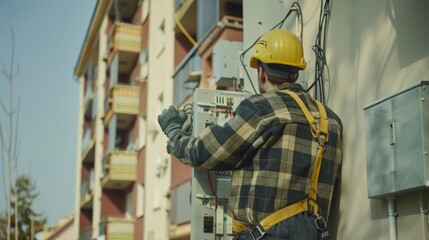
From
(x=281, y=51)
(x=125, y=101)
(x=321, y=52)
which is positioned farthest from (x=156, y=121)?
(x=281, y=51)

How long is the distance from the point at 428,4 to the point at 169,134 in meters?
1.99

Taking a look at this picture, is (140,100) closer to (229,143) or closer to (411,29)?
(229,143)

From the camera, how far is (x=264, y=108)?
4.32 meters

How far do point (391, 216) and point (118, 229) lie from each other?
26.6 metres

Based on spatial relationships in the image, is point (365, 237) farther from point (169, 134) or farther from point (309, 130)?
point (169, 134)

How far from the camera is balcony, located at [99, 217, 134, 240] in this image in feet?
97.1

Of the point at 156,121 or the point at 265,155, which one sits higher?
the point at 156,121

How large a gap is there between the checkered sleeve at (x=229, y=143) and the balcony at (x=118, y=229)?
999 inches

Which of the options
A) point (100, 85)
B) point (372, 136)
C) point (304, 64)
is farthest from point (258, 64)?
point (100, 85)

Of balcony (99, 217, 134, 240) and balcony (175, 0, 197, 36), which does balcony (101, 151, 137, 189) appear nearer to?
balcony (99, 217, 134, 240)

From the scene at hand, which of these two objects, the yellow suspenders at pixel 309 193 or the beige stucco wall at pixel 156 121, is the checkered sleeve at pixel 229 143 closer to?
the yellow suspenders at pixel 309 193

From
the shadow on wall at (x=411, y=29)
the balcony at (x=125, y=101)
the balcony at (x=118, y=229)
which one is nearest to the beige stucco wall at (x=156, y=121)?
the balcony at (x=125, y=101)

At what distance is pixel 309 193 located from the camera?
14.1ft

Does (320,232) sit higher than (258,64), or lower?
lower
